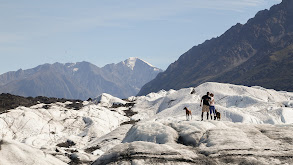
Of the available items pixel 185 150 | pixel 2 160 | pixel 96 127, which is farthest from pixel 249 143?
pixel 96 127

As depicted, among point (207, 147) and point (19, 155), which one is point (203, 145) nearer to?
point (207, 147)

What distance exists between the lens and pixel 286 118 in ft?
167

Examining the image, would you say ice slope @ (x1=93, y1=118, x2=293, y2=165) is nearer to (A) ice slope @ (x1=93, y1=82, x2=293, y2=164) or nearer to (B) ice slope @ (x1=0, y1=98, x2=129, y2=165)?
(A) ice slope @ (x1=93, y1=82, x2=293, y2=164)

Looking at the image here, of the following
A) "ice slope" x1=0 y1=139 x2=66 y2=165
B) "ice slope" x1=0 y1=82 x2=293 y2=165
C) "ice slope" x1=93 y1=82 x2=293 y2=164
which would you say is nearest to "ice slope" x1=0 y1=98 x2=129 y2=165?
"ice slope" x1=0 y1=82 x2=293 y2=165

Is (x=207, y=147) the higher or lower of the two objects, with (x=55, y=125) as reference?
higher

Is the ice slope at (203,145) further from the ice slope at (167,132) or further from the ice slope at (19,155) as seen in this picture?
the ice slope at (19,155)

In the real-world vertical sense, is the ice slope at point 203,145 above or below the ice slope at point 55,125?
above

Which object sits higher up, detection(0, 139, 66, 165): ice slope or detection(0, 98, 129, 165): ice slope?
detection(0, 139, 66, 165): ice slope

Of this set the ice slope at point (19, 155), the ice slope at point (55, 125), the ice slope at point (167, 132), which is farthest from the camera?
the ice slope at point (55, 125)

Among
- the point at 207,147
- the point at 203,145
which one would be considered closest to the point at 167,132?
the point at 203,145

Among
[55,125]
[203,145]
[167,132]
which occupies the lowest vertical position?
[55,125]

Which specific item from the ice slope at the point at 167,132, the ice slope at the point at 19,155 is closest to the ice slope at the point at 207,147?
the ice slope at the point at 167,132

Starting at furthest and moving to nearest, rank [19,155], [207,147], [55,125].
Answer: [55,125] < [207,147] < [19,155]

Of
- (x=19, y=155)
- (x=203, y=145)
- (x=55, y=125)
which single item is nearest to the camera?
(x=19, y=155)
